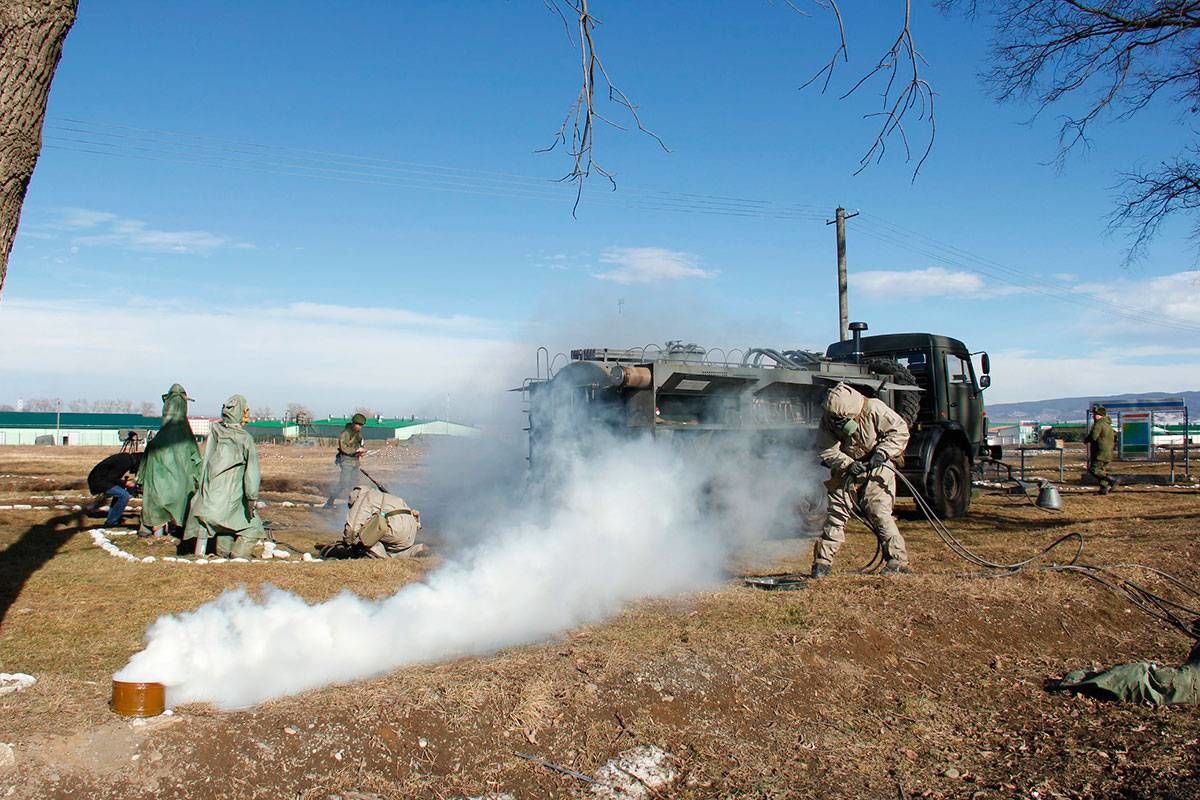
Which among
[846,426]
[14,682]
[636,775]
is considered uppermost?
[846,426]

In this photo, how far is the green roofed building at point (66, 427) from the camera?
54.7m

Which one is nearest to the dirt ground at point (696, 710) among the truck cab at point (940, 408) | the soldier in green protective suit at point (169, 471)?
the soldier in green protective suit at point (169, 471)

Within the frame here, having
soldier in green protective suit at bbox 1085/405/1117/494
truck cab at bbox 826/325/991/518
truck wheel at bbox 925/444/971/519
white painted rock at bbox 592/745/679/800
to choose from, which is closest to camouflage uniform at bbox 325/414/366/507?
truck cab at bbox 826/325/991/518

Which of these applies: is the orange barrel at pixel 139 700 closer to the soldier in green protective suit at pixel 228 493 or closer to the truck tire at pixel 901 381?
the soldier in green protective suit at pixel 228 493

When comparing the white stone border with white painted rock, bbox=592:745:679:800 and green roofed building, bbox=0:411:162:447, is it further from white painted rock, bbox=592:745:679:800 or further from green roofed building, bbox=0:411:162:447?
green roofed building, bbox=0:411:162:447

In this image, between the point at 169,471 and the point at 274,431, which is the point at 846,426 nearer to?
the point at 169,471

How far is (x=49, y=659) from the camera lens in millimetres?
5109

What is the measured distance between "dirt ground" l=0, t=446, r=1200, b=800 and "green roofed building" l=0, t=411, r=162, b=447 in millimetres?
51983

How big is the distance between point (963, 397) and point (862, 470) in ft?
24.1

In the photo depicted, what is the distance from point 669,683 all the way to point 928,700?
1.38 meters

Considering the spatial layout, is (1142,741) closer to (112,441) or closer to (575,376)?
(575,376)

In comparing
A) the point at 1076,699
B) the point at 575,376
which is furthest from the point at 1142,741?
the point at 575,376

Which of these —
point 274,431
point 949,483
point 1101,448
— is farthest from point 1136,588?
point 274,431

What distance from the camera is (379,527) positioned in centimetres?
869
